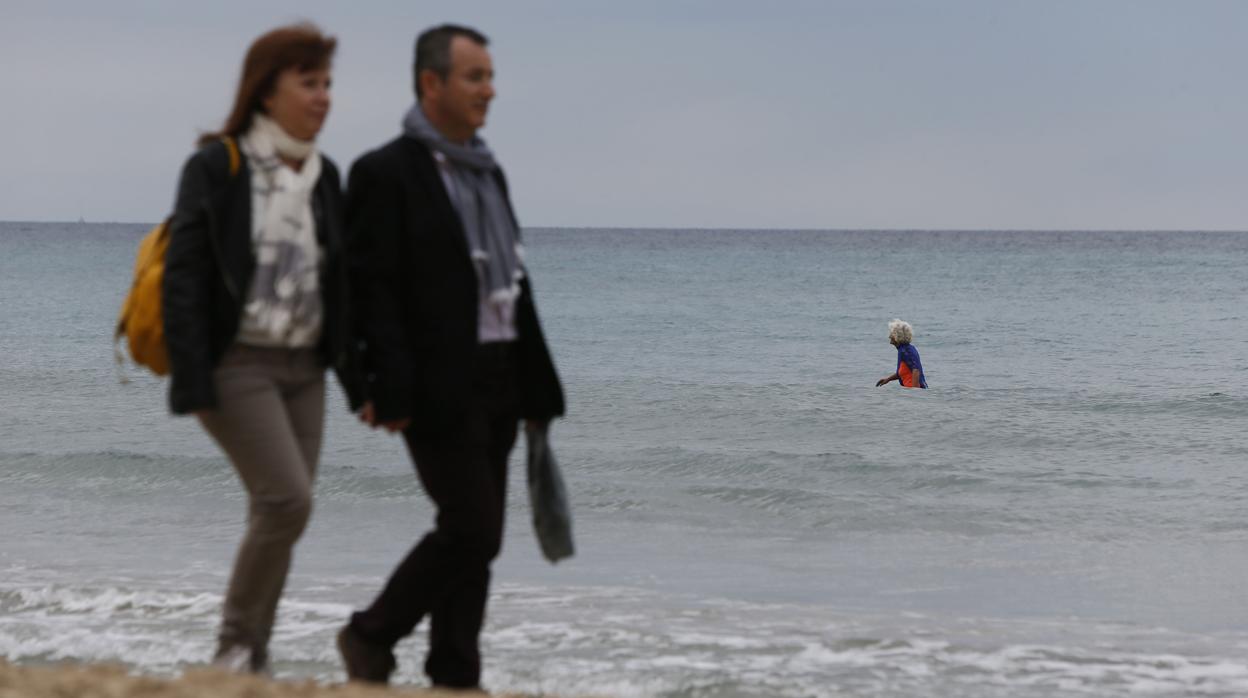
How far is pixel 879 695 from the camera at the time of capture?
5707 mm

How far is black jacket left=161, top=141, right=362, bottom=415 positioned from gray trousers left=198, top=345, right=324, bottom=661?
0.09 metres

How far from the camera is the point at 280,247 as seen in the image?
387 cm

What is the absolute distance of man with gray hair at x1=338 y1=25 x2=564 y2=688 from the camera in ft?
12.8

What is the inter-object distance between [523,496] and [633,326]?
25.4m

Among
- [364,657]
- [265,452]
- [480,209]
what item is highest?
[480,209]

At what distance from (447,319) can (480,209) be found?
332 mm

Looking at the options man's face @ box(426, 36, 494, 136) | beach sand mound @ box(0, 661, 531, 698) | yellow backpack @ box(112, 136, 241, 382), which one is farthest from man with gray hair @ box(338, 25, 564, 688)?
yellow backpack @ box(112, 136, 241, 382)

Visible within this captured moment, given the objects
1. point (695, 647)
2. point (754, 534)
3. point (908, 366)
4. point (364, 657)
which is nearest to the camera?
point (364, 657)

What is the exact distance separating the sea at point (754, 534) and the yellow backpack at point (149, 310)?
2.28 metres

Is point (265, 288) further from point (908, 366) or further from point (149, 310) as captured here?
point (908, 366)

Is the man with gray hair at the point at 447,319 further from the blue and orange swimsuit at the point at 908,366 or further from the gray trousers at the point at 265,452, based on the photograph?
the blue and orange swimsuit at the point at 908,366

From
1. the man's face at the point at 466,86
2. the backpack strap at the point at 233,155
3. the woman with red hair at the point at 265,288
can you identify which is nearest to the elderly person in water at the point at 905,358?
the man's face at the point at 466,86

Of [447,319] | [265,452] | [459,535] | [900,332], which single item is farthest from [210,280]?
[900,332]

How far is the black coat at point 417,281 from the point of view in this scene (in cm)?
388
